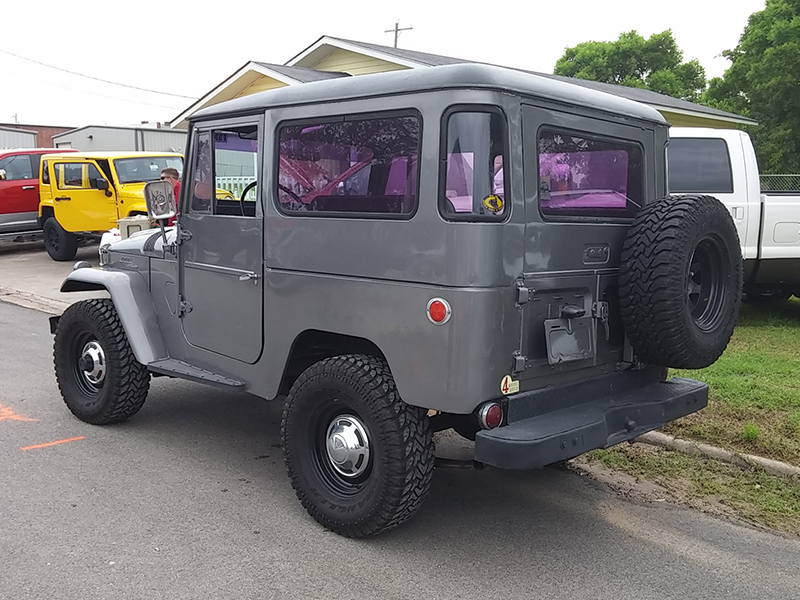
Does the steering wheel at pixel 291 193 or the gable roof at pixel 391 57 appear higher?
the gable roof at pixel 391 57

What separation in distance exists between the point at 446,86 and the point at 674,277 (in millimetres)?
1399

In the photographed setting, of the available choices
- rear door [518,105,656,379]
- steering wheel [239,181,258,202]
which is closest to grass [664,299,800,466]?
rear door [518,105,656,379]

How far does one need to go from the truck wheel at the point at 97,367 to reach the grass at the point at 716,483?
124 inches

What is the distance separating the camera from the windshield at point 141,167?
44.9 ft

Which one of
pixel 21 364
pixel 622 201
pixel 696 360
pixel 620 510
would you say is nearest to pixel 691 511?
pixel 620 510

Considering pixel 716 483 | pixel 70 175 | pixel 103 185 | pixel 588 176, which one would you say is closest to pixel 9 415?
pixel 588 176

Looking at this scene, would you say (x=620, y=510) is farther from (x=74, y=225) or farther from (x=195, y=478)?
(x=74, y=225)

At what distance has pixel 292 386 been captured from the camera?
4.27 meters

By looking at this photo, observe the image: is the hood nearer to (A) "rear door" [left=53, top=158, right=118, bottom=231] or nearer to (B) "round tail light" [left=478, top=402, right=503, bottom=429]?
(B) "round tail light" [left=478, top=402, right=503, bottom=429]

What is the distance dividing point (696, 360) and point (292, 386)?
2.13m

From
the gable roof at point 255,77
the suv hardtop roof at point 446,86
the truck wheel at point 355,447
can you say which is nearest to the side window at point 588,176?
the suv hardtop roof at point 446,86

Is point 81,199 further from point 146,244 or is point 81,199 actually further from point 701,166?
point 701,166

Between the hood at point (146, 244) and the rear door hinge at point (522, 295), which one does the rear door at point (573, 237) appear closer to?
the rear door hinge at point (522, 295)

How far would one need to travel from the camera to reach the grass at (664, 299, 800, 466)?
4.97m
